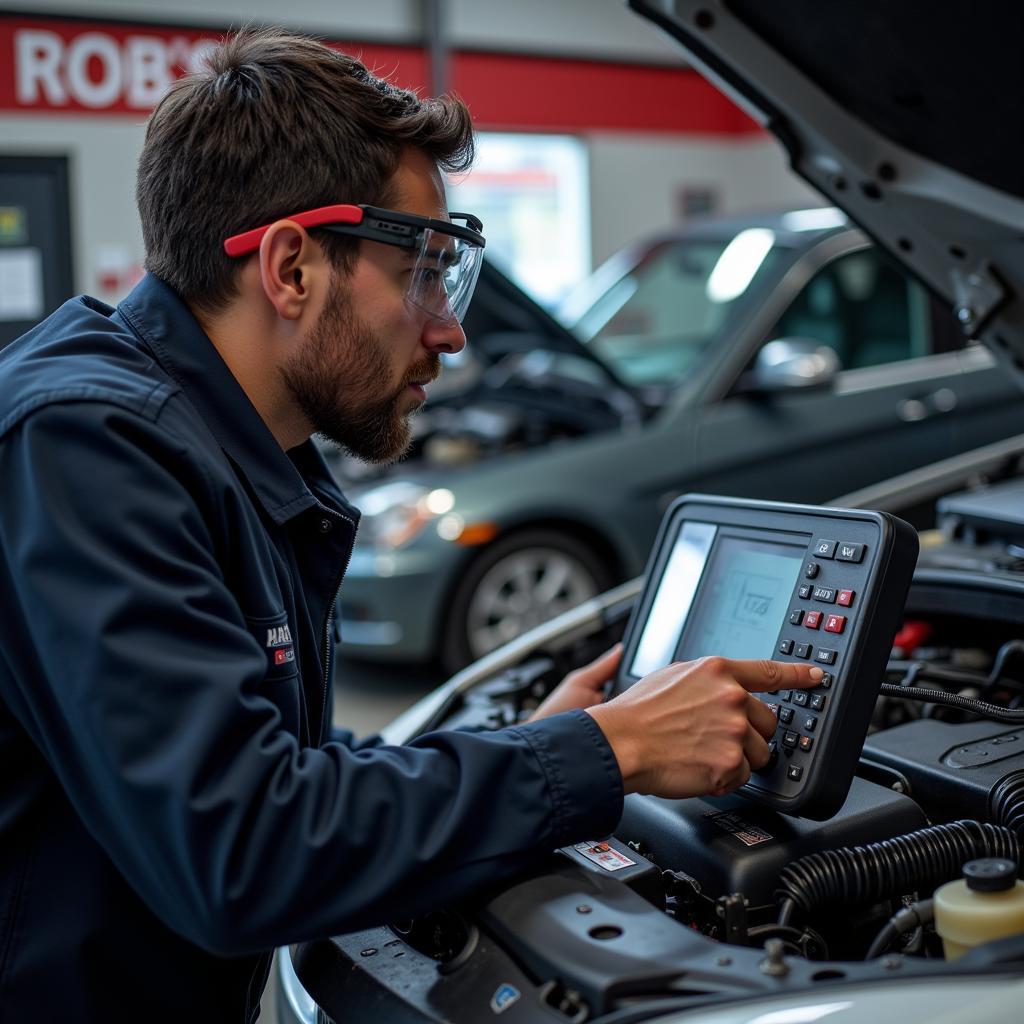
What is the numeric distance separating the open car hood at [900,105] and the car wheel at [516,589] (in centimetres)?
241

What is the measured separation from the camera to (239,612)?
3.81 feet

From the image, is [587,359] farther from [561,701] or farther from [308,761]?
[308,761]

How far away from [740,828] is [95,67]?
839cm

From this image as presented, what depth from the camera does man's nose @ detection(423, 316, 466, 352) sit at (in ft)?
4.58

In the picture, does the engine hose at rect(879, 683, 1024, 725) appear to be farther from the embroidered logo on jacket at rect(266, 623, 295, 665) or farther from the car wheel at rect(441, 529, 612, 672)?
the car wheel at rect(441, 529, 612, 672)

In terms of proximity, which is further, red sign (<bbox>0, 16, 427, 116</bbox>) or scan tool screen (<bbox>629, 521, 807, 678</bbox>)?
red sign (<bbox>0, 16, 427, 116</bbox>)

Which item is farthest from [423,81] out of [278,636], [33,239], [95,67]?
[278,636]

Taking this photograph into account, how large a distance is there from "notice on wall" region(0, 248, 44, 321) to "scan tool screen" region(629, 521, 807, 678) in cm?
719

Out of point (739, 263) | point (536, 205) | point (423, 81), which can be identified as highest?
point (423, 81)

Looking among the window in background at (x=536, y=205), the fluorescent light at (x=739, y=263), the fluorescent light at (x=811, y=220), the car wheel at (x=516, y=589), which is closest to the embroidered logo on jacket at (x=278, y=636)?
the car wheel at (x=516, y=589)

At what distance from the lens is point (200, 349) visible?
1.33m

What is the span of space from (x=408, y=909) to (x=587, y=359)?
338 cm

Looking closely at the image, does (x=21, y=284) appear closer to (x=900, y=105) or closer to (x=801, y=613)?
(x=900, y=105)

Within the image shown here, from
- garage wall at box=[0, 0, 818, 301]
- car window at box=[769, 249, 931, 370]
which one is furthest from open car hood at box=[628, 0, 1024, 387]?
garage wall at box=[0, 0, 818, 301]
